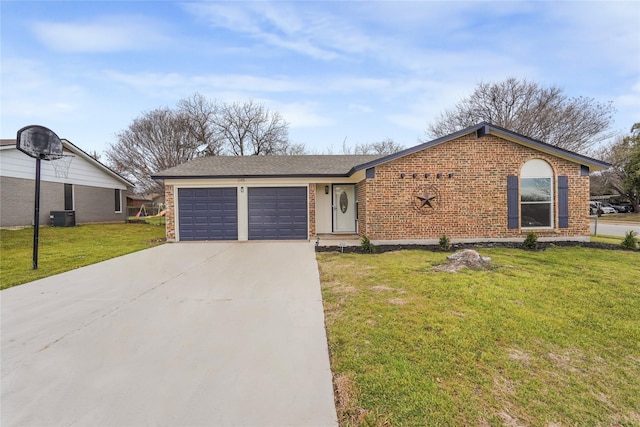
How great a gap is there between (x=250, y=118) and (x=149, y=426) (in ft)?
98.2

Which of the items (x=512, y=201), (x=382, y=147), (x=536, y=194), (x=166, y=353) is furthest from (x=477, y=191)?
(x=382, y=147)

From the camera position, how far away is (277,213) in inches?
463

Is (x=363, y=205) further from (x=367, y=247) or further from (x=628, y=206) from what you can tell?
(x=628, y=206)

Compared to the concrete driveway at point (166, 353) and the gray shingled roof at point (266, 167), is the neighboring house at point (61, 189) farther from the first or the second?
the concrete driveway at point (166, 353)

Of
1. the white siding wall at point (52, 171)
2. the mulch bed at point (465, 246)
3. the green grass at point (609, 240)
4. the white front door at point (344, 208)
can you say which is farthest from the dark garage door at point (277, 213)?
the white siding wall at point (52, 171)

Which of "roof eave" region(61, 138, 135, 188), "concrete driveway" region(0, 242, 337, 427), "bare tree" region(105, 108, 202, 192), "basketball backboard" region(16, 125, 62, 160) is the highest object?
"bare tree" region(105, 108, 202, 192)

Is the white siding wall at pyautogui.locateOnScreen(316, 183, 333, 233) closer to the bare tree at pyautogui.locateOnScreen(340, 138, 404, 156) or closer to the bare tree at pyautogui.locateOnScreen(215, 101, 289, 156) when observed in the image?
the bare tree at pyautogui.locateOnScreen(215, 101, 289, 156)

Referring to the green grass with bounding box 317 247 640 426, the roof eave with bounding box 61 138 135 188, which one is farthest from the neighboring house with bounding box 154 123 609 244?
the roof eave with bounding box 61 138 135 188

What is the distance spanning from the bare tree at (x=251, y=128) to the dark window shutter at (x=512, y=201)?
940 inches

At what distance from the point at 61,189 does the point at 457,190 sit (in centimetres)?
2117

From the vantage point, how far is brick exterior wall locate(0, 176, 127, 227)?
14.0 m

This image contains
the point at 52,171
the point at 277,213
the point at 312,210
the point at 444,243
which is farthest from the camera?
the point at 52,171

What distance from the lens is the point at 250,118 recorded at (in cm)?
2914

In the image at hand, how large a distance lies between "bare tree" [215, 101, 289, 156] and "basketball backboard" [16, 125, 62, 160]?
887 inches
